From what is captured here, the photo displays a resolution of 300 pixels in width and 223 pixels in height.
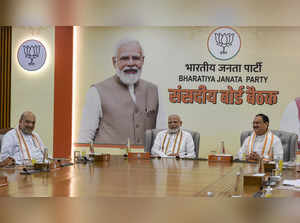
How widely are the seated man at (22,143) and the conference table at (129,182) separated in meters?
1.19

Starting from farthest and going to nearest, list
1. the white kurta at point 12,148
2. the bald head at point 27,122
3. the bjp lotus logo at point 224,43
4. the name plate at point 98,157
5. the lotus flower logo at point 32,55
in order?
1. the lotus flower logo at point 32,55
2. the bjp lotus logo at point 224,43
3. the bald head at point 27,122
4. the white kurta at point 12,148
5. the name plate at point 98,157

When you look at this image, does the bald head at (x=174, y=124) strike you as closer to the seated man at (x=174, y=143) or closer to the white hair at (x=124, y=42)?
the seated man at (x=174, y=143)

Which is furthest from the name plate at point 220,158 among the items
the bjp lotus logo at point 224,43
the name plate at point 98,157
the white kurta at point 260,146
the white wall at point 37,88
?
the white wall at point 37,88

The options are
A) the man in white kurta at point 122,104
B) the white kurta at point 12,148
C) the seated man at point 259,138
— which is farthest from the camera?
the man in white kurta at point 122,104

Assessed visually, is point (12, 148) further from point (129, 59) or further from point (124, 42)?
point (124, 42)

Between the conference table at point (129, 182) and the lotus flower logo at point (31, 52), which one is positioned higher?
the lotus flower logo at point (31, 52)

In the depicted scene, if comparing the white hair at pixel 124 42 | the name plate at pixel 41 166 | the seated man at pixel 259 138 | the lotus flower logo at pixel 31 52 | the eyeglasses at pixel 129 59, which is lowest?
the name plate at pixel 41 166

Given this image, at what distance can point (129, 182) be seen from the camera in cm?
294

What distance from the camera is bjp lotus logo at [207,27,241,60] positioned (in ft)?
24.2

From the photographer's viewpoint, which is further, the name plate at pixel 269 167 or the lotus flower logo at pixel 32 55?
the lotus flower logo at pixel 32 55

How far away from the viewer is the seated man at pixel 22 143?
4.82 m

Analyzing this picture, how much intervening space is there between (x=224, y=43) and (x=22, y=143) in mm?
4026

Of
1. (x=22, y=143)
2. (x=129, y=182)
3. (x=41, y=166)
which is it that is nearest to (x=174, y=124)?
(x=22, y=143)
